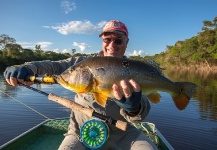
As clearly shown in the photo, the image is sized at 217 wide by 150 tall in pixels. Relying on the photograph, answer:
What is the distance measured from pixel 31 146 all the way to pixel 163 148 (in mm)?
3229

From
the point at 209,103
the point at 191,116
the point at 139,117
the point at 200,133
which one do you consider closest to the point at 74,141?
the point at 139,117

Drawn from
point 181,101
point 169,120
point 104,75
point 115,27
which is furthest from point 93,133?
point 169,120

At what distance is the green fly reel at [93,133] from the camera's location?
4.05 metres

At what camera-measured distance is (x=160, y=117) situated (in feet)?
41.9

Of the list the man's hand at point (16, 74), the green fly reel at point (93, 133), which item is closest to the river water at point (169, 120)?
the green fly reel at point (93, 133)

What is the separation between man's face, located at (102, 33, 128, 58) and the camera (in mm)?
4320

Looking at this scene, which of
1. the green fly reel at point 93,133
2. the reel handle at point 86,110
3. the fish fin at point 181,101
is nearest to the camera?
the fish fin at point 181,101

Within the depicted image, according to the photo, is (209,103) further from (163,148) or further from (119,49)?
(119,49)

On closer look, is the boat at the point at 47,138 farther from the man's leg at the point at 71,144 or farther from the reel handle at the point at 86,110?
the reel handle at the point at 86,110

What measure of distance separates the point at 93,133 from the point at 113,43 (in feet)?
5.19

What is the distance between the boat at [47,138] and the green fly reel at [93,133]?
1.93 metres

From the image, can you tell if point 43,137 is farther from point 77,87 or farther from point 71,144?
point 77,87

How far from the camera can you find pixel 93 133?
4090 mm

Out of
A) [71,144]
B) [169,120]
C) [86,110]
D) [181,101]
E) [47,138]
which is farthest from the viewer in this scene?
[169,120]
